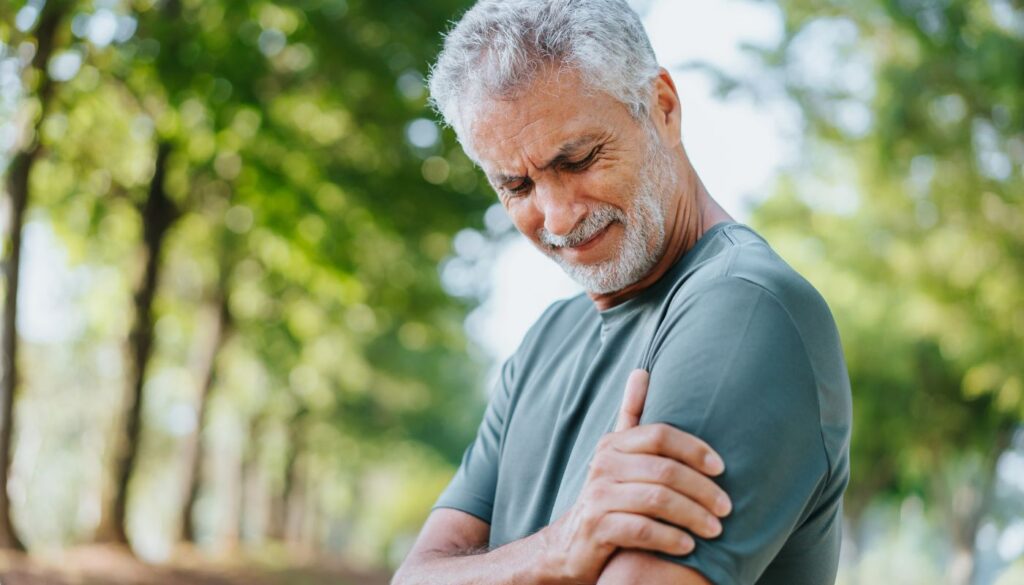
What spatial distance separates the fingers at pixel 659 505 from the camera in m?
1.69

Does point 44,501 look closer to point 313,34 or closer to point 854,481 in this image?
point 854,481

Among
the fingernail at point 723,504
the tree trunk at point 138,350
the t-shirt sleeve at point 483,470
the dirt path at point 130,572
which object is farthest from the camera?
the tree trunk at point 138,350

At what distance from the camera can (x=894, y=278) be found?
14.6m

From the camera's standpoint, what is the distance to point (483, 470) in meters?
2.79

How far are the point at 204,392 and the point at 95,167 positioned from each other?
5248 millimetres

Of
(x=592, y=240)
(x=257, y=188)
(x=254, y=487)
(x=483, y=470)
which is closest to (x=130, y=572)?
(x=257, y=188)

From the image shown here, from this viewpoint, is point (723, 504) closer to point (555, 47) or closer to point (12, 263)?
point (555, 47)

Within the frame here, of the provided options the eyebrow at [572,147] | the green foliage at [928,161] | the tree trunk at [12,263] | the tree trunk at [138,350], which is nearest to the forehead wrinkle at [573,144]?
the eyebrow at [572,147]

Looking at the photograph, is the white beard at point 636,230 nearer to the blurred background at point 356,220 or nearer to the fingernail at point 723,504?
the fingernail at point 723,504

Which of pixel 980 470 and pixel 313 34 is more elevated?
pixel 313 34

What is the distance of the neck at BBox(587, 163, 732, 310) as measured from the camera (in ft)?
7.73

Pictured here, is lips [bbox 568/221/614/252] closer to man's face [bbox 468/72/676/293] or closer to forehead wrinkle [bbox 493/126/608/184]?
man's face [bbox 468/72/676/293]

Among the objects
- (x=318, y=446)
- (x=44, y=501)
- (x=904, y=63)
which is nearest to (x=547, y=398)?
(x=904, y=63)

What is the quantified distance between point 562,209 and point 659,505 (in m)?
0.76
